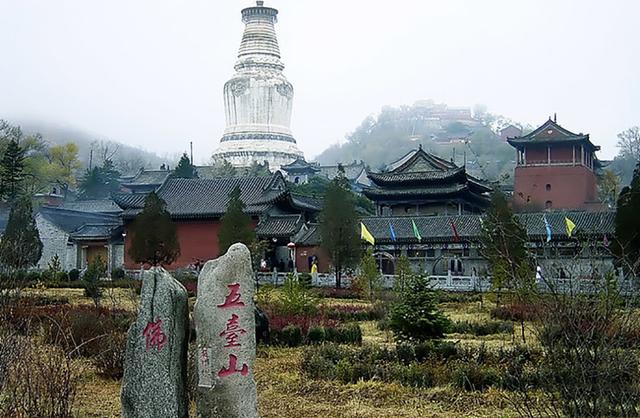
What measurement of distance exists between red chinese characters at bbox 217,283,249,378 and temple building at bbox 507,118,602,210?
42.5 meters

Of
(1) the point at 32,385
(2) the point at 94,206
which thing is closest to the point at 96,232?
(2) the point at 94,206

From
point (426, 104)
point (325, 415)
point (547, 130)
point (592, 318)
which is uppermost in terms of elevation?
point (426, 104)

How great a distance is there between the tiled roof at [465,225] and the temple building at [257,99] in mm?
33966

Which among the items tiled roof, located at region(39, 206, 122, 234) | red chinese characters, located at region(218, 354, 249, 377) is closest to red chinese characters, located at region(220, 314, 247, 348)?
red chinese characters, located at region(218, 354, 249, 377)

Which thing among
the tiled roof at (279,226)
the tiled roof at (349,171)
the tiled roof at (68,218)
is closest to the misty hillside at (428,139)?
the tiled roof at (349,171)

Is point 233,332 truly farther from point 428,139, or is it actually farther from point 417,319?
point 428,139

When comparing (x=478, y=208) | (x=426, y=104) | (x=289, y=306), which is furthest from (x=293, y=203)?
(x=426, y=104)

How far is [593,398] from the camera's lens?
6.79 m

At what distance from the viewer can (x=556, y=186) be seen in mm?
48781

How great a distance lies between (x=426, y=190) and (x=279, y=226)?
9.77 meters

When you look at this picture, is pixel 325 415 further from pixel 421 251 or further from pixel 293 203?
pixel 293 203

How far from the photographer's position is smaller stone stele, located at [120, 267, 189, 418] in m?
7.23

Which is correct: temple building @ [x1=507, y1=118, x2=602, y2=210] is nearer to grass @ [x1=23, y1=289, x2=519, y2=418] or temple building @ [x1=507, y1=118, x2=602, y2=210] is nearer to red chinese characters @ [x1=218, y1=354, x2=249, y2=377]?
grass @ [x1=23, y1=289, x2=519, y2=418]

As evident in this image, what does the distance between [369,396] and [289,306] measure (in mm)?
8017
